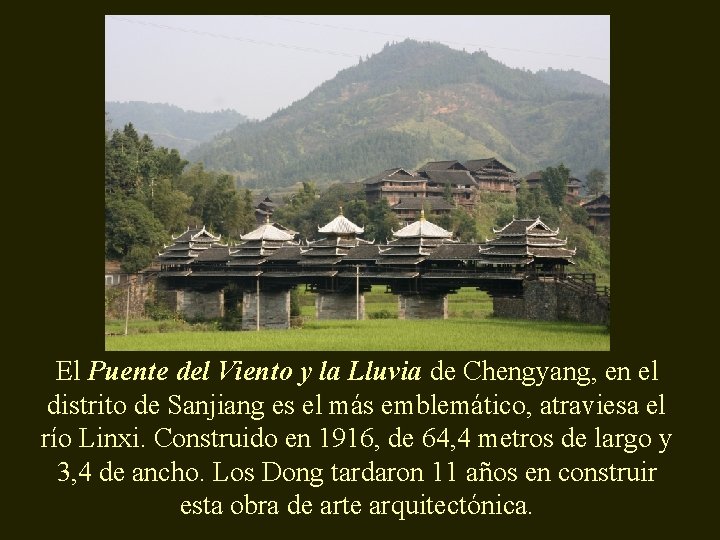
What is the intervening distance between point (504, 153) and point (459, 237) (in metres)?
106

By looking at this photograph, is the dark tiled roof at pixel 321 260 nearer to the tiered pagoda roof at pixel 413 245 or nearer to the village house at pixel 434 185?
the tiered pagoda roof at pixel 413 245

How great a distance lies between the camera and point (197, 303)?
185ft

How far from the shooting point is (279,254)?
5250 centimetres

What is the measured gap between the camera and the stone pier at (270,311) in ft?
170

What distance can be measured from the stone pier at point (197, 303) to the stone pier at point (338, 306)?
25.7ft

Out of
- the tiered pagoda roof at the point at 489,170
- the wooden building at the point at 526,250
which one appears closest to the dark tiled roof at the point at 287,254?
the wooden building at the point at 526,250

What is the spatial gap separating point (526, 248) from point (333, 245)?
10764 mm

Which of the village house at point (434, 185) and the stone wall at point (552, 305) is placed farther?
the village house at point (434, 185)

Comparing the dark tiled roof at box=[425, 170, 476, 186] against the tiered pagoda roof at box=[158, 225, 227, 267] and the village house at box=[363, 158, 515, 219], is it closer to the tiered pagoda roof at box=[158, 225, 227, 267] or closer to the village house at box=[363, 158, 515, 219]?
the village house at box=[363, 158, 515, 219]

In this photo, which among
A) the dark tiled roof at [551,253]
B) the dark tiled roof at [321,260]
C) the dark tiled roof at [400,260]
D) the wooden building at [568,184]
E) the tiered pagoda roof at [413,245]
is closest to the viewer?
the dark tiled roof at [551,253]

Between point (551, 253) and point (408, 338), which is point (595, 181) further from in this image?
point (408, 338)

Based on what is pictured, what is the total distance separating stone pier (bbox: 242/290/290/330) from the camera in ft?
170

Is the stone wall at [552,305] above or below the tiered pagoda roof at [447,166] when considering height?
below

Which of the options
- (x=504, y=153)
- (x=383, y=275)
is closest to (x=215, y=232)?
(x=383, y=275)
